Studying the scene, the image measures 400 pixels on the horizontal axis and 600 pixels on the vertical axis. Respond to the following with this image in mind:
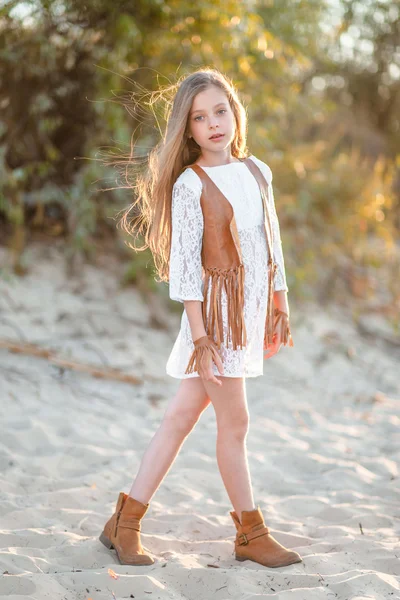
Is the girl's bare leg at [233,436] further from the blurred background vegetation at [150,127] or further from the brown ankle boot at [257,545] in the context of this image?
the blurred background vegetation at [150,127]

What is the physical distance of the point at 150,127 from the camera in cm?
507

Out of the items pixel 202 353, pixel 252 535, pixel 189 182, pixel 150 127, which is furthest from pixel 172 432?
pixel 150 127

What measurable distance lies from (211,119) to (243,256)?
46 cm

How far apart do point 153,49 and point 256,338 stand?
3658mm

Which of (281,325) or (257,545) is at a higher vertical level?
(281,325)

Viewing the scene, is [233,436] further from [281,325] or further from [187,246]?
[187,246]

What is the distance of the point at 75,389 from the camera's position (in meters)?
4.38

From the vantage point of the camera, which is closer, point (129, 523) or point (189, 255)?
point (189, 255)

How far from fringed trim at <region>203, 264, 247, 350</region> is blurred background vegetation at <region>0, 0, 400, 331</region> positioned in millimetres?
2187

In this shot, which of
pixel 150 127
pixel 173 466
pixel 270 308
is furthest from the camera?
pixel 150 127

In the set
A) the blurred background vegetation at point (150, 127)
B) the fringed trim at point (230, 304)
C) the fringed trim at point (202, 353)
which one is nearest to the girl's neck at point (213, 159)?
the fringed trim at point (230, 304)

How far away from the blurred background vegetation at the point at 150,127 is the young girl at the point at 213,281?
1.95 m

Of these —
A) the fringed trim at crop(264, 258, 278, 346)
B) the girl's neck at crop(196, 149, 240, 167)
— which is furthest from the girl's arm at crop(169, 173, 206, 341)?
the fringed trim at crop(264, 258, 278, 346)

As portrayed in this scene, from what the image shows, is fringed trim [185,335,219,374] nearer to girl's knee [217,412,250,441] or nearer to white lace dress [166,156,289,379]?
white lace dress [166,156,289,379]
